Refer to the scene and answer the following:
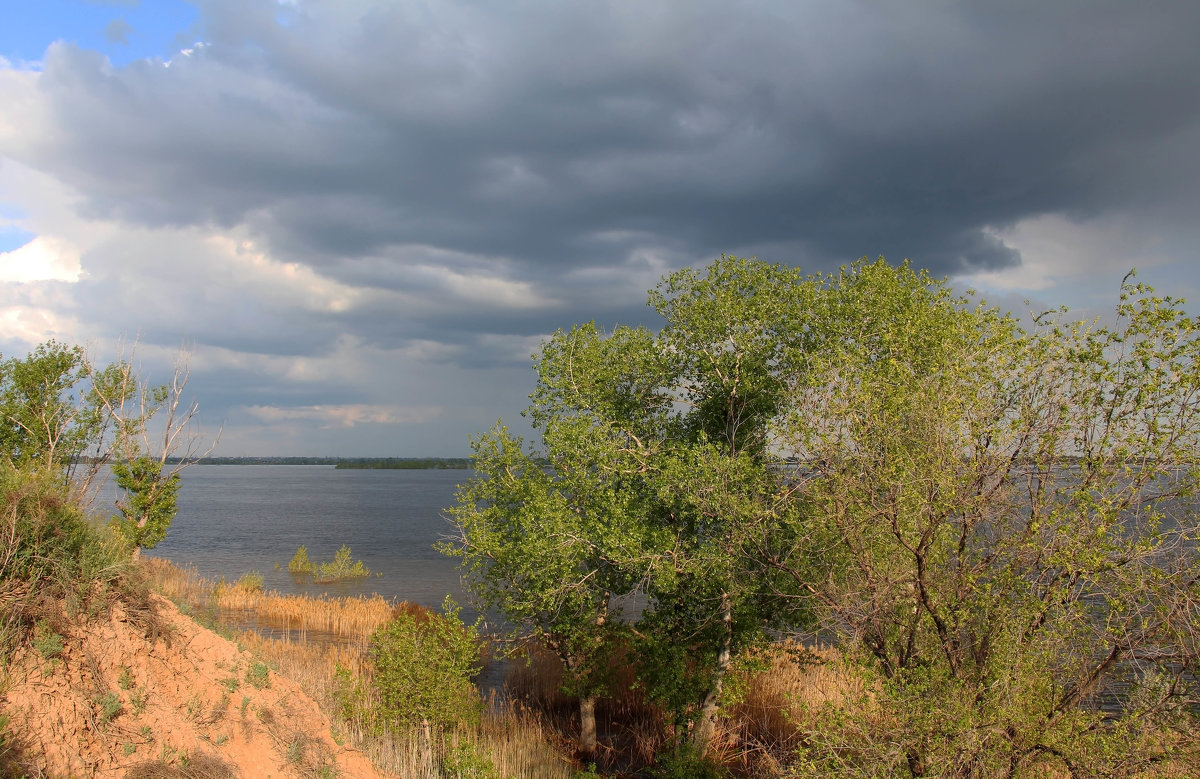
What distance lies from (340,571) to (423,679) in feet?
94.3

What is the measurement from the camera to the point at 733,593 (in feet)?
44.5

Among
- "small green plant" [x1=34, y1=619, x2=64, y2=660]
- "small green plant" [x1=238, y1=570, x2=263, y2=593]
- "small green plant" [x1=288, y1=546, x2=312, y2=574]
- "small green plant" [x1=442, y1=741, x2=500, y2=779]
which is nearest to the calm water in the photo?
"small green plant" [x1=288, y1=546, x2=312, y2=574]

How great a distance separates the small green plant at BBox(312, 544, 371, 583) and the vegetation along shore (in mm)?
23082

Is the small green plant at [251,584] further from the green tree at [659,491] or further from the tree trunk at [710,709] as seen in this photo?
the tree trunk at [710,709]

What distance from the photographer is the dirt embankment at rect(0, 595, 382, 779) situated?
931 cm

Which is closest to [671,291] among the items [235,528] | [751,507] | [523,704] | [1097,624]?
[751,507]

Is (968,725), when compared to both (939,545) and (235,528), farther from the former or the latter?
(235,528)

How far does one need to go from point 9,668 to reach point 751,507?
1121cm

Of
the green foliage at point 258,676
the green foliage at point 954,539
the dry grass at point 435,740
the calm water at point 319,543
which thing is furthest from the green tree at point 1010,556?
the calm water at point 319,543

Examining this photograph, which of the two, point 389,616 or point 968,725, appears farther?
point 389,616

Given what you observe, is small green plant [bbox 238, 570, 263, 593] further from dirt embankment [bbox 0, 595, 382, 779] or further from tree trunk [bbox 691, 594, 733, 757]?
tree trunk [bbox 691, 594, 733, 757]

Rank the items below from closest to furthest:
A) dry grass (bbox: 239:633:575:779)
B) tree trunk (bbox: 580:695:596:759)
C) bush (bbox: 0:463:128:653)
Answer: bush (bbox: 0:463:128:653)
dry grass (bbox: 239:633:575:779)
tree trunk (bbox: 580:695:596:759)

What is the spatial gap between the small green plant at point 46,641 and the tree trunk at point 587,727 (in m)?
11.1

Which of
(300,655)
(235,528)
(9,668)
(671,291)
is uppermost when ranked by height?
(671,291)
